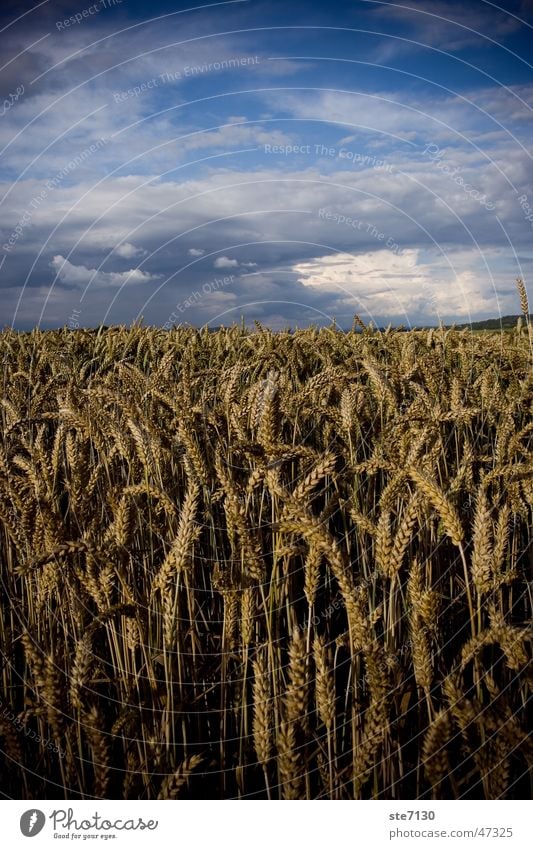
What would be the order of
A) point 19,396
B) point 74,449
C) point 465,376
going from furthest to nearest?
point 465,376 → point 19,396 → point 74,449

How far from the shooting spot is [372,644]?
1.44 meters

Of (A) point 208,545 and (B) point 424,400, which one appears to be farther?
(B) point 424,400

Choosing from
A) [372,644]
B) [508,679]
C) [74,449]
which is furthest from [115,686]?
[508,679]

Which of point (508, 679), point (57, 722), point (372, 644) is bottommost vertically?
point (508, 679)

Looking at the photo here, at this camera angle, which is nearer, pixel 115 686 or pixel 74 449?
pixel 115 686

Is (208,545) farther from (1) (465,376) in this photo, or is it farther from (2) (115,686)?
(1) (465,376)
